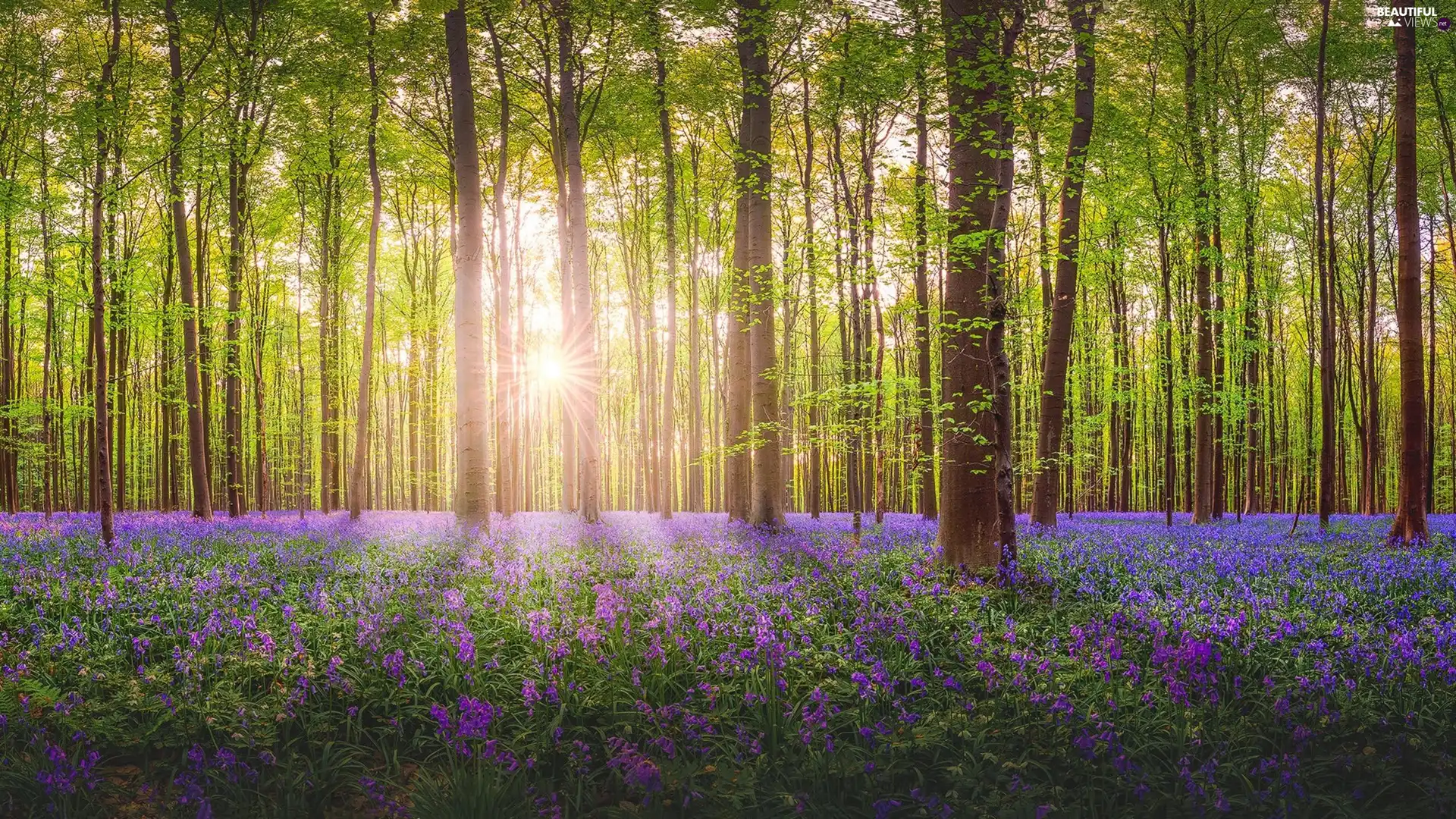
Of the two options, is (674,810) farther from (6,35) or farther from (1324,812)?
(6,35)

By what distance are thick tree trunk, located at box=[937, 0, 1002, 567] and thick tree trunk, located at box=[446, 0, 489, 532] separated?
7923 millimetres

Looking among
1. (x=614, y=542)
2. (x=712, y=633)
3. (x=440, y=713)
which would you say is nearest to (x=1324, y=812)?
(x=712, y=633)

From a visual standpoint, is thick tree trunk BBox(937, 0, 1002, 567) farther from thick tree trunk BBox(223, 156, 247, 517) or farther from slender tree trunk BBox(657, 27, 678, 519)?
thick tree trunk BBox(223, 156, 247, 517)

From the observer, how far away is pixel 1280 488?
1535 inches

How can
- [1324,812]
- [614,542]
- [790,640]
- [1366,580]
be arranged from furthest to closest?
[614,542] → [1366,580] → [790,640] → [1324,812]

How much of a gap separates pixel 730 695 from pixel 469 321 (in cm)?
983

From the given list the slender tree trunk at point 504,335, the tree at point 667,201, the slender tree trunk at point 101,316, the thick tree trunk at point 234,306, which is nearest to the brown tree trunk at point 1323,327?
the tree at point 667,201

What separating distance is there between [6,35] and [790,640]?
80.0 ft

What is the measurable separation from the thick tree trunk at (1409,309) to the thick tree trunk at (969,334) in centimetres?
762

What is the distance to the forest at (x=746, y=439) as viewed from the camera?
4035 mm

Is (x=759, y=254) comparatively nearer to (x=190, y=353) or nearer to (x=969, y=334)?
(x=969, y=334)

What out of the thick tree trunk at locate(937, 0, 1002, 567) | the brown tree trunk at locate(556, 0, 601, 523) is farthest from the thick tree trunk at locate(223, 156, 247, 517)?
the thick tree trunk at locate(937, 0, 1002, 567)

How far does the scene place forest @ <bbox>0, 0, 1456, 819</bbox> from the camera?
4035 mm

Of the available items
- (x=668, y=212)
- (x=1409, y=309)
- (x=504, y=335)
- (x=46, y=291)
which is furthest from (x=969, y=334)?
(x=46, y=291)
